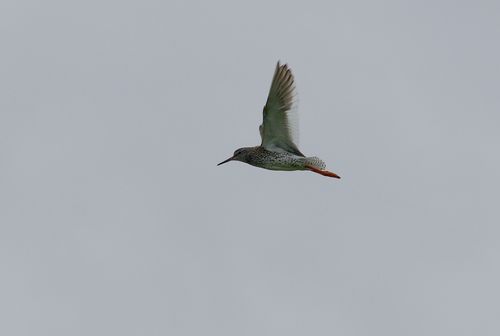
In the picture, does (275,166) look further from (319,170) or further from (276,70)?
(276,70)

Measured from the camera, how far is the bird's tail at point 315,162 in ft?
88.0

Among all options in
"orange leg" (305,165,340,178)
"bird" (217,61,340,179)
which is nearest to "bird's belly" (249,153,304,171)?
"bird" (217,61,340,179)

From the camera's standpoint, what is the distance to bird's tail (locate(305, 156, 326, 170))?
26812mm

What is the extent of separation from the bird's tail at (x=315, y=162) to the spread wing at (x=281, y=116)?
30 cm

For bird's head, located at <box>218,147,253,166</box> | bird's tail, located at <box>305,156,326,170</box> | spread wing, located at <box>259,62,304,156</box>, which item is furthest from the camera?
bird's head, located at <box>218,147,253,166</box>

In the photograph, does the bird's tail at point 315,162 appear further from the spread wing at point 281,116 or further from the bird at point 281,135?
the spread wing at point 281,116

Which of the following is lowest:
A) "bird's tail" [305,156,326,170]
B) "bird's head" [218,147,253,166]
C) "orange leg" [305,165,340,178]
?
"orange leg" [305,165,340,178]

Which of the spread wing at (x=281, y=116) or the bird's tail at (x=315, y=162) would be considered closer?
the spread wing at (x=281, y=116)

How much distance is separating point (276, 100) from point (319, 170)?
2.45 m

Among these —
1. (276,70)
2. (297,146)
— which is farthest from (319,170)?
(276,70)

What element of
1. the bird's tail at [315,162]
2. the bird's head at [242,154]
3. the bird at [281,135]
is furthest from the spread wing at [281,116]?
the bird's head at [242,154]

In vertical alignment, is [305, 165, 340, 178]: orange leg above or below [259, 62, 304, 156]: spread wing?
below

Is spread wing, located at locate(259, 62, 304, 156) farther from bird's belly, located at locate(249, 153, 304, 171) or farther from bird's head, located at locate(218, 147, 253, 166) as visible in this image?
bird's head, located at locate(218, 147, 253, 166)

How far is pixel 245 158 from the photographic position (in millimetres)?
28062
